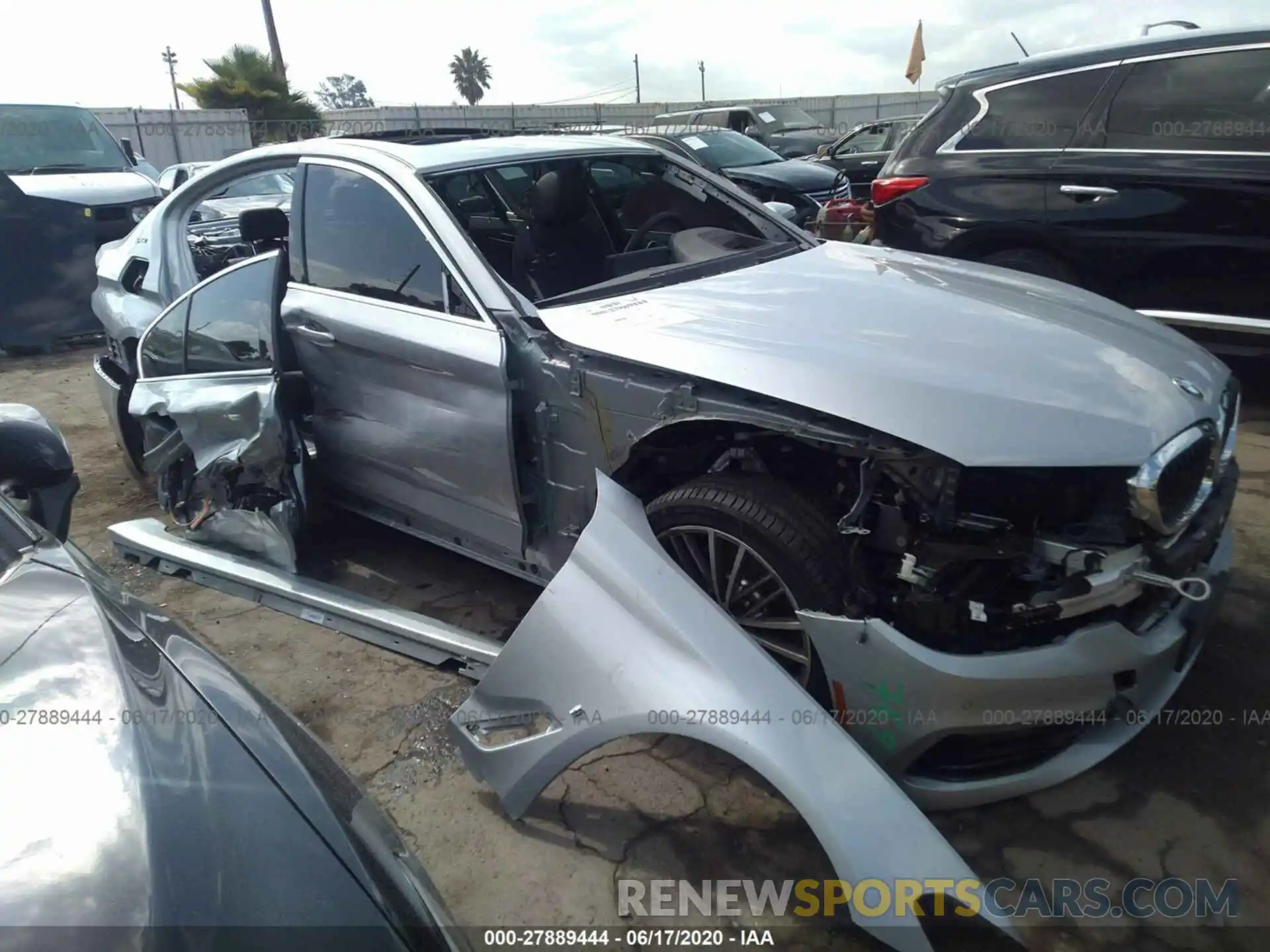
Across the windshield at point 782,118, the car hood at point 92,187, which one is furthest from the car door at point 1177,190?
the windshield at point 782,118

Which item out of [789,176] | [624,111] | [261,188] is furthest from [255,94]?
[789,176]

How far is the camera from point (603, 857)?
7.21 ft

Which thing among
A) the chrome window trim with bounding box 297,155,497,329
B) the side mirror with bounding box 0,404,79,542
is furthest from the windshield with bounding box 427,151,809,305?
the side mirror with bounding box 0,404,79,542

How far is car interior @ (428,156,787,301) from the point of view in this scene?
10.6ft

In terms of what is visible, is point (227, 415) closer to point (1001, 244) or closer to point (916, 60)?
point (1001, 244)

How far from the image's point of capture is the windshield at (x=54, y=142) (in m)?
8.39

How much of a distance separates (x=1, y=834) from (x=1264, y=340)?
192 inches

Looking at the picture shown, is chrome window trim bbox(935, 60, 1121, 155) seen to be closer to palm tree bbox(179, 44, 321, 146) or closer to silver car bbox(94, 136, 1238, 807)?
silver car bbox(94, 136, 1238, 807)

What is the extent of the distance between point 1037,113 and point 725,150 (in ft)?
22.2

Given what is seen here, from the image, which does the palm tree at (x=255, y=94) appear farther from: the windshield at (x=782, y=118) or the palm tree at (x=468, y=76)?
the palm tree at (x=468, y=76)

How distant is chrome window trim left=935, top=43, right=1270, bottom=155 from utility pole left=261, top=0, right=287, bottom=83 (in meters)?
19.8

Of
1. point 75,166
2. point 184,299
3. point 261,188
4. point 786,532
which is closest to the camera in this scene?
point 786,532

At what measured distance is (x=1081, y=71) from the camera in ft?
15.0

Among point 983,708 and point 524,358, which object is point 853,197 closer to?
point 524,358
